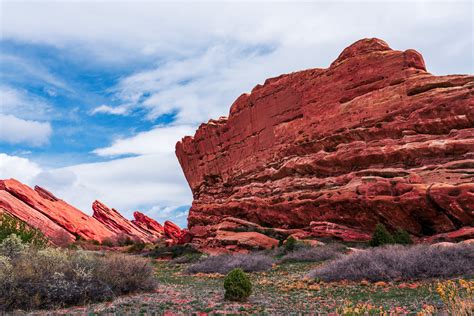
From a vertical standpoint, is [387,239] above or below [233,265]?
above

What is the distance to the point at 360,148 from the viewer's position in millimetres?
33906

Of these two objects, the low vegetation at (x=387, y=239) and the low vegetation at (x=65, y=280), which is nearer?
the low vegetation at (x=65, y=280)

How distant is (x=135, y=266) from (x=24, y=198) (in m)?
58.9

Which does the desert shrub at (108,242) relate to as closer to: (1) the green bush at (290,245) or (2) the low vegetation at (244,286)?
(1) the green bush at (290,245)

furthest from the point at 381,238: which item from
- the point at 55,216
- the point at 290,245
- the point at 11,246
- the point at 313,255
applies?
the point at 55,216

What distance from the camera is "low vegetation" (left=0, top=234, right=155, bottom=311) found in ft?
35.3

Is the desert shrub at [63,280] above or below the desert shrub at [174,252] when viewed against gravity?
above

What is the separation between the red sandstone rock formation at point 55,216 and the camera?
187ft

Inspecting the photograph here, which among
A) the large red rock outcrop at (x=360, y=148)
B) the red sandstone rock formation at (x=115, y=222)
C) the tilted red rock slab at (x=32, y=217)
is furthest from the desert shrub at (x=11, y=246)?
the red sandstone rock formation at (x=115, y=222)

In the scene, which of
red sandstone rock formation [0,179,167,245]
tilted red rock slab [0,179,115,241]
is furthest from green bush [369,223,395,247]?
tilted red rock slab [0,179,115,241]

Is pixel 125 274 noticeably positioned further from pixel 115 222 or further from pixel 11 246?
pixel 115 222

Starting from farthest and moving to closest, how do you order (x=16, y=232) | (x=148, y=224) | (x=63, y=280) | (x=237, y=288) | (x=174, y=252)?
(x=148, y=224) → (x=174, y=252) → (x=16, y=232) → (x=237, y=288) → (x=63, y=280)

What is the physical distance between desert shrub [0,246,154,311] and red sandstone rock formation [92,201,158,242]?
220 ft

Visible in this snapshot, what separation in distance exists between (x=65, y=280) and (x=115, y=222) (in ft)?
243
